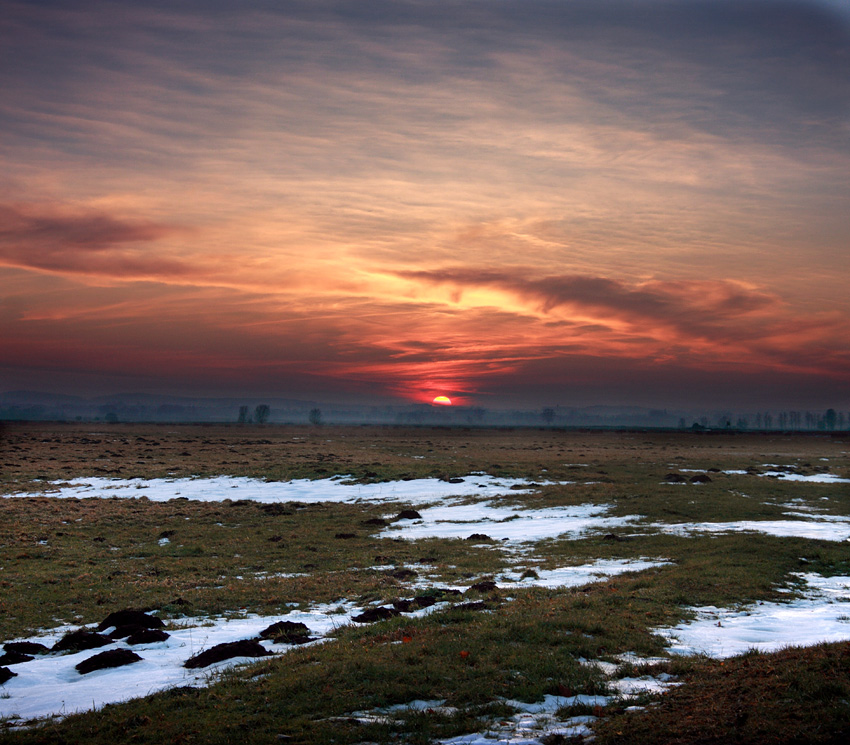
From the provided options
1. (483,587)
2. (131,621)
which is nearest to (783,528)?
(483,587)

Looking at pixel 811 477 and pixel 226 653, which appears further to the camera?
pixel 811 477

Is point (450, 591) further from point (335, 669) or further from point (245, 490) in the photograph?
point (245, 490)

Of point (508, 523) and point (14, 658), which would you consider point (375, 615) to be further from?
point (508, 523)

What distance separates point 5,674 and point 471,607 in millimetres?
10509

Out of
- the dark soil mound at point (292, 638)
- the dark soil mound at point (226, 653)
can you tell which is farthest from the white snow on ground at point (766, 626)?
the dark soil mound at point (226, 653)

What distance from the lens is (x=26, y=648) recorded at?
14.2 meters

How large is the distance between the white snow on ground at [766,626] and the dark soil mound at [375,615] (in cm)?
678

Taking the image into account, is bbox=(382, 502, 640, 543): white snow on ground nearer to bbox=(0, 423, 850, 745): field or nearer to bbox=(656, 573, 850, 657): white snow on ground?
bbox=(0, 423, 850, 745): field

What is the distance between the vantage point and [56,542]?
28.7 meters

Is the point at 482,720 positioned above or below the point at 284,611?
above

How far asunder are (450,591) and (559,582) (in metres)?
3.79

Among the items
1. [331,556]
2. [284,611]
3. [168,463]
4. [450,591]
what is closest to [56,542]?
[331,556]

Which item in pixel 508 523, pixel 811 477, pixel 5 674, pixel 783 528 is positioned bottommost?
pixel 508 523

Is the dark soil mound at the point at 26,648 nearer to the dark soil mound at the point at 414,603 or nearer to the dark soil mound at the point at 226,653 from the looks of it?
the dark soil mound at the point at 226,653
